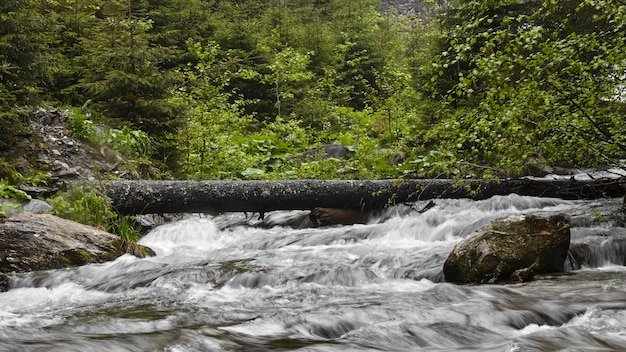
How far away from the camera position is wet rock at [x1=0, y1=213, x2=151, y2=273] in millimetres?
6973

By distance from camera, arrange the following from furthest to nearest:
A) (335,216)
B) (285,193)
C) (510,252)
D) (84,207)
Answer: (335,216), (285,193), (84,207), (510,252)

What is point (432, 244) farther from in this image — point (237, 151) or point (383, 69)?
point (383, 69)

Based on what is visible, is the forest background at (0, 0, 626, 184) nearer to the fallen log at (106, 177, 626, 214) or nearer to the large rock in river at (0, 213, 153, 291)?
the fallen log at (106, 177, 626, 214)

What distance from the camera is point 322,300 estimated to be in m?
5.88

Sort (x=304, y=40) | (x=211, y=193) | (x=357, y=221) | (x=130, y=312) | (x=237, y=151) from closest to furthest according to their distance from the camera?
(x=130, y=312) < (x=211, y=193) < (x=357, y=221) < (x=237, y=151) < (x=304, y=40)

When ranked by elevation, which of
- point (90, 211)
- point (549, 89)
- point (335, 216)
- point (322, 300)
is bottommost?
point (322, 300)

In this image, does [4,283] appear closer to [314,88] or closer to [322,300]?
[322,300]

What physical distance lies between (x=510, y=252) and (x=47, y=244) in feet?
18.9

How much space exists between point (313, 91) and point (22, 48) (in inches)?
485

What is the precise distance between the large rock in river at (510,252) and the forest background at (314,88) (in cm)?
89

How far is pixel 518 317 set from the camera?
505 centimetres

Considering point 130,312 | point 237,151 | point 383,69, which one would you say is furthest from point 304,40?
point 130,312

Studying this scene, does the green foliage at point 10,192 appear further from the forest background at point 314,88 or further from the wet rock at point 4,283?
the wet rock at point 4,283

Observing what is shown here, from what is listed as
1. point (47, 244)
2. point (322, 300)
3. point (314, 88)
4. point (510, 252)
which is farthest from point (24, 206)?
point (314, 88)
